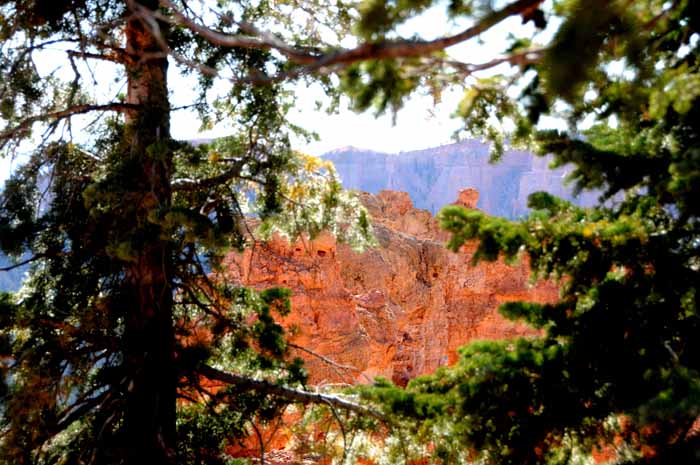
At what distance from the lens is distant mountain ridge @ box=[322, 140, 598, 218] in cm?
6600

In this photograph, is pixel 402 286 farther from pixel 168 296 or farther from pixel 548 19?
pixel 548 19

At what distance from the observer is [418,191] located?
67250mm

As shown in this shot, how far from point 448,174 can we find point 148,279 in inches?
2456

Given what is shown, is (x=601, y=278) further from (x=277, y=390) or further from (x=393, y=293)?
(x=393, y=293)

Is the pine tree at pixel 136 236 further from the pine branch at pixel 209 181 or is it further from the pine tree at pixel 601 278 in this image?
the pine tree at pixel 601 278

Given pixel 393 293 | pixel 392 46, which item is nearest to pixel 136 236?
pixel 392 46

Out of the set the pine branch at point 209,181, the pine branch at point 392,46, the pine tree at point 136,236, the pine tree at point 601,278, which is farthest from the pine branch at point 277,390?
the pine branch at point 392,46

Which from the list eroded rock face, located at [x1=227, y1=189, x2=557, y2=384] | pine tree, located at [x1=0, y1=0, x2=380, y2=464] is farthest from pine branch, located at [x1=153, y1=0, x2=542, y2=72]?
eroded rock face, located at [x1=227, y1=189, x2=557, y2=384]

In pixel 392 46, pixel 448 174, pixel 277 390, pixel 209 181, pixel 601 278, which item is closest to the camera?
pixel 392 46

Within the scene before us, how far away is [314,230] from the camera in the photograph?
591 centimetres

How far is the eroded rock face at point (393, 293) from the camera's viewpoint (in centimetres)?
2061

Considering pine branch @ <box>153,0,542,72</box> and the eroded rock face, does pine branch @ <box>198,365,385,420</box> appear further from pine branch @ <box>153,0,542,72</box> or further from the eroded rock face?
the eroded rock face

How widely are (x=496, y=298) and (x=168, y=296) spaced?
826 inches

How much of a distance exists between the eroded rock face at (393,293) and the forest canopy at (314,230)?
42.0 ft
